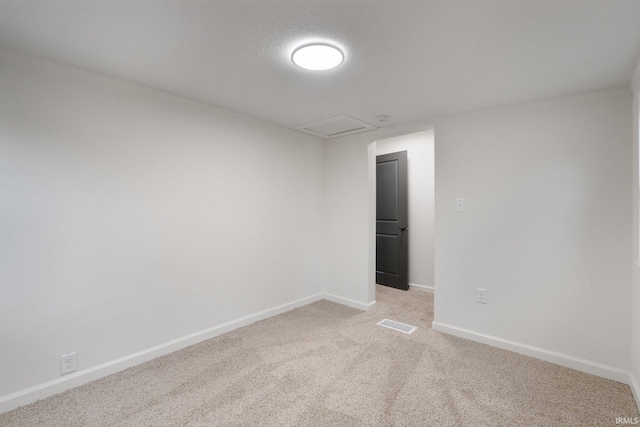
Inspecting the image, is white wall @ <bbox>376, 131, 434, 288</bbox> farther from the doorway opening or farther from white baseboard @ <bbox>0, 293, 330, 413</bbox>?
white baseboard @ <bbox>0, 293, 330, 413</bbox>

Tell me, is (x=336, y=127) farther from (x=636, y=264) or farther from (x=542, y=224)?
(x=636, y=264)

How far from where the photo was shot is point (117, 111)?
219 centimetres

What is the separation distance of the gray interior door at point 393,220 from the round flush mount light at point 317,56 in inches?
108

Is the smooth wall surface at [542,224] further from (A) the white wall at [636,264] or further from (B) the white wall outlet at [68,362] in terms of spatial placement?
(B) the white wall outlet at [68,362]

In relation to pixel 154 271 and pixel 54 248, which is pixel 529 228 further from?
pixel 54 248

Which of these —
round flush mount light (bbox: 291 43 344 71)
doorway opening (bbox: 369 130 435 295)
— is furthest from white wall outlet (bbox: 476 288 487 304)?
round flush mount light (bbox: 291 43 344 71)

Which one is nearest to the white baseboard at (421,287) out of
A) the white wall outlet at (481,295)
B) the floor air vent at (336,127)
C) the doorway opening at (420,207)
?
the doorway opening at (420,207)

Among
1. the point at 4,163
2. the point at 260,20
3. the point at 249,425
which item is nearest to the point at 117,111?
the point at 4,163

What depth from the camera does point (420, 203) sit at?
4480 millimetres

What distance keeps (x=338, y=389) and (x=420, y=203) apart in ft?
10.4

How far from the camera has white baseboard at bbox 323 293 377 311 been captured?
3553mm

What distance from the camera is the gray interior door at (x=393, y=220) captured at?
4383 mm

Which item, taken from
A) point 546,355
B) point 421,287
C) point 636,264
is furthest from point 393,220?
point 636,264

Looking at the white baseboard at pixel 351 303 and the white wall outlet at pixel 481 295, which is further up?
the white wall outlet at pixel 481 295
